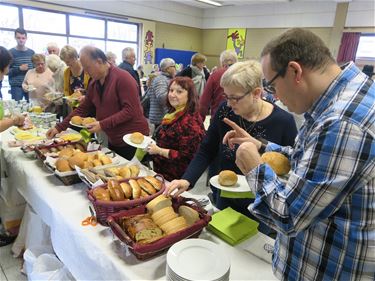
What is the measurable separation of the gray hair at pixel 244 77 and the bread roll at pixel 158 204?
574 millimetres

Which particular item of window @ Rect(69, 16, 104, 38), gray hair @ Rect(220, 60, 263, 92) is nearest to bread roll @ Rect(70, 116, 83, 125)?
gray hair @ Rect(220, 60, 263, 92)

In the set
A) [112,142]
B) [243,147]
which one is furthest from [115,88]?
[243,147]

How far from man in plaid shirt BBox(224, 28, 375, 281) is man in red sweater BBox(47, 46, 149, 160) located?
4.73 feet

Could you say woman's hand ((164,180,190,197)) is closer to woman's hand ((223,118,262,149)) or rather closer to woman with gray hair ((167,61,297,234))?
woman with gray hair ((167,61,297,234))

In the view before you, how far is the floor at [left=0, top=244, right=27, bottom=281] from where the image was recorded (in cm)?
172

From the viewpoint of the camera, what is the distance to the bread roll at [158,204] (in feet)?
3.40

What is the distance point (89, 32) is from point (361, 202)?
318 inches

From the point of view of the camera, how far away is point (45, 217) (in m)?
1.33

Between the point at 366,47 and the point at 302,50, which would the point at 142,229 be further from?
the point at 366,47

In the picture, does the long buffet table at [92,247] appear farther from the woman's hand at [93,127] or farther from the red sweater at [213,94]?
the red sweater at [213,94]

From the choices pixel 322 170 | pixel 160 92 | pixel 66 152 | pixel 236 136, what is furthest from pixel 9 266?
pixel 160 92

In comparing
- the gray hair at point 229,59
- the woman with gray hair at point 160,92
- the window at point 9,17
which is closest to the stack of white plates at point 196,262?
the woman with gray hair at point 160,92

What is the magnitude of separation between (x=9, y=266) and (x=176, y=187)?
1.39 m

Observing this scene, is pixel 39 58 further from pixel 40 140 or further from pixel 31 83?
pixel 40 140
